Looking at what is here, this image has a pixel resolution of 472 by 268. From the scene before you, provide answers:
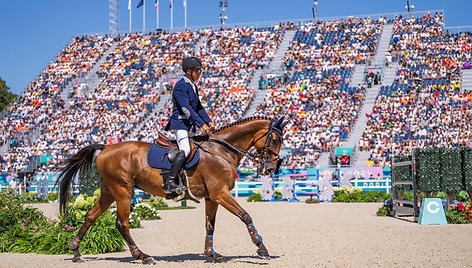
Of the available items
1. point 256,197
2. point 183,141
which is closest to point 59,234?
point 183,141

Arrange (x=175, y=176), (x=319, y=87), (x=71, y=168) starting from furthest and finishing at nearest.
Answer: (x=319, y=87) < (x=71, y=168) < (x=175, y=176)

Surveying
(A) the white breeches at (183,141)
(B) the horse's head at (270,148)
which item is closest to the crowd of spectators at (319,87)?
(B) the horse's head at (270,148)

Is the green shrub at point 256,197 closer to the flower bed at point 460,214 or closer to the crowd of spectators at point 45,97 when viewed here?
the flower bed at point 460,214

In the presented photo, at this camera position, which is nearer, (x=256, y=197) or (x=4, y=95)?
(x=256, y=197)

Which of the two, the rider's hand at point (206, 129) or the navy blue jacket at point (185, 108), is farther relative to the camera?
the rider's hand at point (206, 129)

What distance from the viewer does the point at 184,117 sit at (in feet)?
28.9

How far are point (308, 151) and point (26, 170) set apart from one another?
63.0 ft

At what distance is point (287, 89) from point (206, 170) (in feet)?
113

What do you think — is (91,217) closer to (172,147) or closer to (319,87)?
(172,147)

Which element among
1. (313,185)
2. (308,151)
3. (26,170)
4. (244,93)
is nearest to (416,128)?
(308,151)

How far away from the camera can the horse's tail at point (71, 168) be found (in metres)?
9.73

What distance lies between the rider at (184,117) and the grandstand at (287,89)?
24.5 meters

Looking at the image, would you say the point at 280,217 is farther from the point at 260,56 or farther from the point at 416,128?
the point at 260,56

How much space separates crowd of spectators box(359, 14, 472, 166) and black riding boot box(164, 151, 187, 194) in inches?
980
